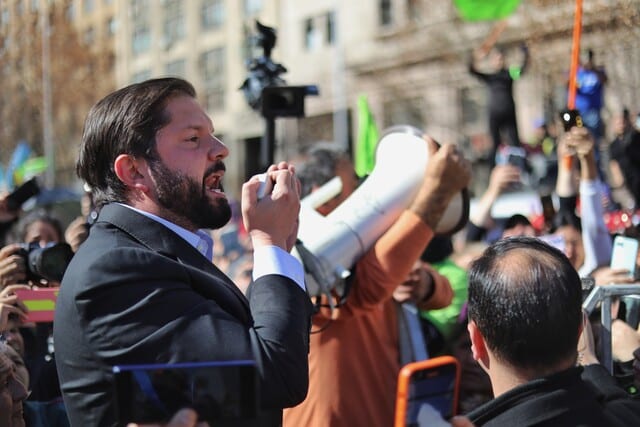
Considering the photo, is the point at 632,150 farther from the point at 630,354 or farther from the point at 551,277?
the point at 551,277

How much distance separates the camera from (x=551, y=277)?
171cm

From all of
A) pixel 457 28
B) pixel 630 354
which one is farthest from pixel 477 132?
pixel 630 354

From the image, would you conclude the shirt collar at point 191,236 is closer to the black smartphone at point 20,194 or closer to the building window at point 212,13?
the black smartphone at point 20,194

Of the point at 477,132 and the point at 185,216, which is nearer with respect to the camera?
the point at 185,216

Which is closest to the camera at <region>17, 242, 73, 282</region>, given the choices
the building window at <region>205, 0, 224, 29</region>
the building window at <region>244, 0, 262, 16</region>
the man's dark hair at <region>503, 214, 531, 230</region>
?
the man's dark hair at <region>503, 214, 531, 230</region>

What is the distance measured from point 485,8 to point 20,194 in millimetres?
4101

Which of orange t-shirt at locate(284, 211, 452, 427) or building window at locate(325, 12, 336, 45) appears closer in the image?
orange t-shirt at locate(284, 211, 452, 427)

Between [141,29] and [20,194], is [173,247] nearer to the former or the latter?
[20,194]

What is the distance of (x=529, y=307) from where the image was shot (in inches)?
66.2

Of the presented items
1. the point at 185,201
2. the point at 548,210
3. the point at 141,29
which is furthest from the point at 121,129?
the point at 141,29

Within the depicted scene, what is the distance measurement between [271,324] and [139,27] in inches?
1495

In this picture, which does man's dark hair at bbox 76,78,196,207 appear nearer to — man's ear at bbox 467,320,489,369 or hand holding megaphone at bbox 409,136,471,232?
man's ear at bbox 467,320,489,369

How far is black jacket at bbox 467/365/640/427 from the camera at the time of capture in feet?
5.22

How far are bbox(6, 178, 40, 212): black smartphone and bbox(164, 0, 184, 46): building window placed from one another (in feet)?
114
